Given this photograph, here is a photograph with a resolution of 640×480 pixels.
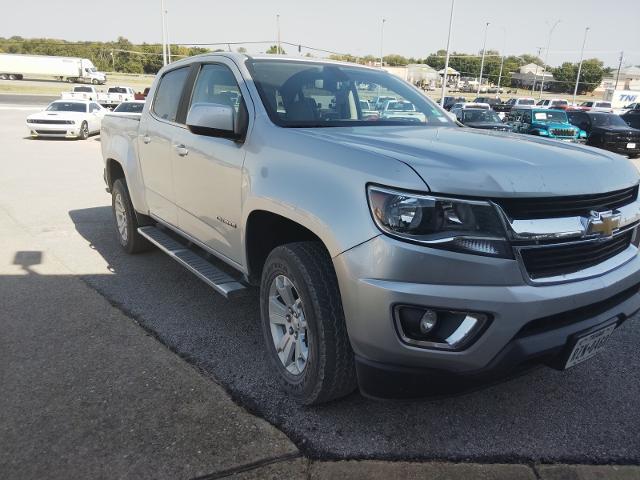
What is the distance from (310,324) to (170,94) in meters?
2.87

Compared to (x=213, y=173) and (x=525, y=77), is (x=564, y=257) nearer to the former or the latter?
(x=213, y=173)

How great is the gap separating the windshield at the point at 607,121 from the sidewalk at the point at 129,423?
17826 millimetres

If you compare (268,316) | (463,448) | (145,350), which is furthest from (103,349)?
(463,448)

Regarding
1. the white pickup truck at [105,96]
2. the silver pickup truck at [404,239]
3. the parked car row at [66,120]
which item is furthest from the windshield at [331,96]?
the white pickup truck at [105,96]

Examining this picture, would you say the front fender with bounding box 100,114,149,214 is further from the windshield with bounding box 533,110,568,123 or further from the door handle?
the windshield with bounding box 533,110,568,123

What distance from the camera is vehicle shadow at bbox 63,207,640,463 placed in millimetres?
2578

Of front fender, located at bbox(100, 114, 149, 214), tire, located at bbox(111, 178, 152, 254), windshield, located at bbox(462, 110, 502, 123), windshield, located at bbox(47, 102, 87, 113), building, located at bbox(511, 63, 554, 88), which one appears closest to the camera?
front fender, located at bbox(100, 114, 149, 214)

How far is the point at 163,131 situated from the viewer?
4281 millimetres


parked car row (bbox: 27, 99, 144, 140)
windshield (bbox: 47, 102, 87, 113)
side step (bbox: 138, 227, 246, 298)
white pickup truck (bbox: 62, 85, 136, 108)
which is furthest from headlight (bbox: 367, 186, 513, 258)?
white pickup truck (bbox: 62, 85, 136, 108)

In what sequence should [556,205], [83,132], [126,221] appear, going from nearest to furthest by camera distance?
1. [556,205]
2. [126,221]
3. [83,132]

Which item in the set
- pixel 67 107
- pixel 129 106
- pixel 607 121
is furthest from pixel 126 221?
pixel 607 121

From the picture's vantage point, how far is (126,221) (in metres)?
5.48

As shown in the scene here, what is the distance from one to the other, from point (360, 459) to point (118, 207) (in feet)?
13.9

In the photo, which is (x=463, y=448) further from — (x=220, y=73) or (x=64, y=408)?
(x=220, y=73)
